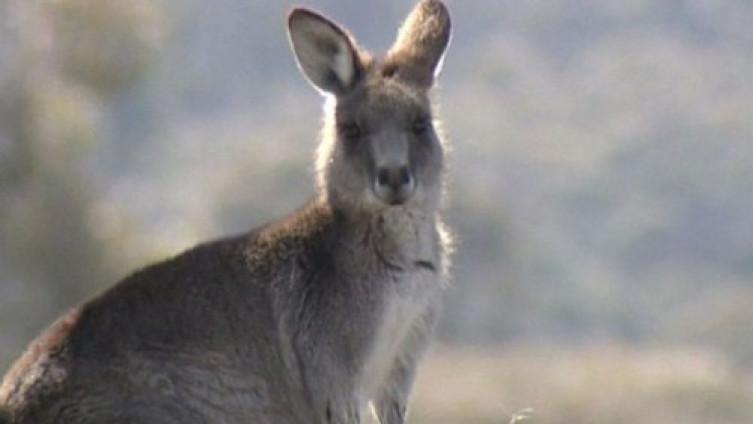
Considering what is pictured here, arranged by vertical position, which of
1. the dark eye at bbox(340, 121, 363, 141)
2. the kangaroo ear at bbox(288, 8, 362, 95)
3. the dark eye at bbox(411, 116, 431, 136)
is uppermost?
the kangaroo ear at bbox(288, 8, 362, 95)

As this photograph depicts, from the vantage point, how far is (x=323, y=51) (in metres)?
11.7

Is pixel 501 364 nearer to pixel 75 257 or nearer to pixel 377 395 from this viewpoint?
pixel 75 257

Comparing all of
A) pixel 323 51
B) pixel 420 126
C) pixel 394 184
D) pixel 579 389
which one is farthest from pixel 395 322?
pixel 579 389

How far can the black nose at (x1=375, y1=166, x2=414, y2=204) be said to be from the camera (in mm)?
11148

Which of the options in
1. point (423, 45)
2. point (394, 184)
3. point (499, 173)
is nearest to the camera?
point (394, 184)

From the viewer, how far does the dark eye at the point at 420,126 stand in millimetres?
11453

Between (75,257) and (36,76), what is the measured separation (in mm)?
2879

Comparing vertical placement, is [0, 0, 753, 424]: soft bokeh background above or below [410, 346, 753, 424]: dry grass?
above

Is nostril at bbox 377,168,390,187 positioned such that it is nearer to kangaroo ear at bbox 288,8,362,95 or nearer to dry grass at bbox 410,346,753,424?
kangaroo ear at bbox 288,8,362,95

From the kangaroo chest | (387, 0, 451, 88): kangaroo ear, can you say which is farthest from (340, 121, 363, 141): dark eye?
the kangaroo chest

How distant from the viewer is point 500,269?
173ft

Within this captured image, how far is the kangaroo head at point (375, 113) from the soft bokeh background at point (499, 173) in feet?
8.22

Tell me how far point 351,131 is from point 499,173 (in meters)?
69.3

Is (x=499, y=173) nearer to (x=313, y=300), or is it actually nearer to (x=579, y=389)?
(x=579, y=389)
